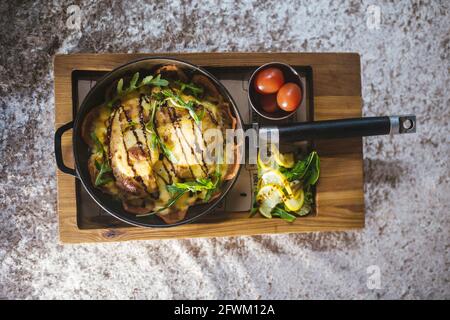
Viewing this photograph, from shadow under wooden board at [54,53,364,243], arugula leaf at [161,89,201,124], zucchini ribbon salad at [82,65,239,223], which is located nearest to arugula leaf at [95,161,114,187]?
zucchini ribbon salad at [82,65,239,223]

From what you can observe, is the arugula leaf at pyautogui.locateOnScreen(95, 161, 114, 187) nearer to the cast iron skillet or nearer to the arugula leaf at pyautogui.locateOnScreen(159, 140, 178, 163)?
the cast iron skillet

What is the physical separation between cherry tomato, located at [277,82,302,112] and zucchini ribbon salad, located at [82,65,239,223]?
0.14m

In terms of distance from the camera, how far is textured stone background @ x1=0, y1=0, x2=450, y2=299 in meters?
1.31

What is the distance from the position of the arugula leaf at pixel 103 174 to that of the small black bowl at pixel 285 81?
1.32 ft

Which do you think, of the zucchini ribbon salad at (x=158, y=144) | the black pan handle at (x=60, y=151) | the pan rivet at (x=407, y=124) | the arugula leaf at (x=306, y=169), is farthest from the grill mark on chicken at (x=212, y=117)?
the pan rivet at (x=407, y=124)

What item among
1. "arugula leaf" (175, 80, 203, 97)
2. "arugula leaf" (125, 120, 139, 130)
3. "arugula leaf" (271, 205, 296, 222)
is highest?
"arugula leaf" (175, 80, 203, 97)

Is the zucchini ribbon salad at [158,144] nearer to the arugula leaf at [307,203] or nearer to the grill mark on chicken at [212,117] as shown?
the grill mark on chicken at [212,117]

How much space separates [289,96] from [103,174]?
50cm

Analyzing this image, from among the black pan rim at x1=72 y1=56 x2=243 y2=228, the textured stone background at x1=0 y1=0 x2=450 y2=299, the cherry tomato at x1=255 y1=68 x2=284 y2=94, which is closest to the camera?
the black pan rim at x1=72 y1=56 x2=243 y2=228

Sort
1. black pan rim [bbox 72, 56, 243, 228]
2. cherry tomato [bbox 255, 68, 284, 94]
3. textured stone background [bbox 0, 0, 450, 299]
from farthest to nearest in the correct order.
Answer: textured stone background [bbox 0, 0, 450, 299] → cherry tomato [bbox 255, 68, 284, 94] → black pan rim [bbox 72, 56, 243, 228]

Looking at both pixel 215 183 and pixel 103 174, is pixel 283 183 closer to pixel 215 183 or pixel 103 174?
pixel 215 183

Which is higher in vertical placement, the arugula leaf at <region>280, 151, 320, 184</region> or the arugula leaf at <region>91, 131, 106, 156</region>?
the arugula leaf at <region>91, 131, 106, 156</region>

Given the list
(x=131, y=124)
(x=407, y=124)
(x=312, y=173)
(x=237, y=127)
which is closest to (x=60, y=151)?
(x=131, y=124)

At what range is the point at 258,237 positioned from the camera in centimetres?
138
